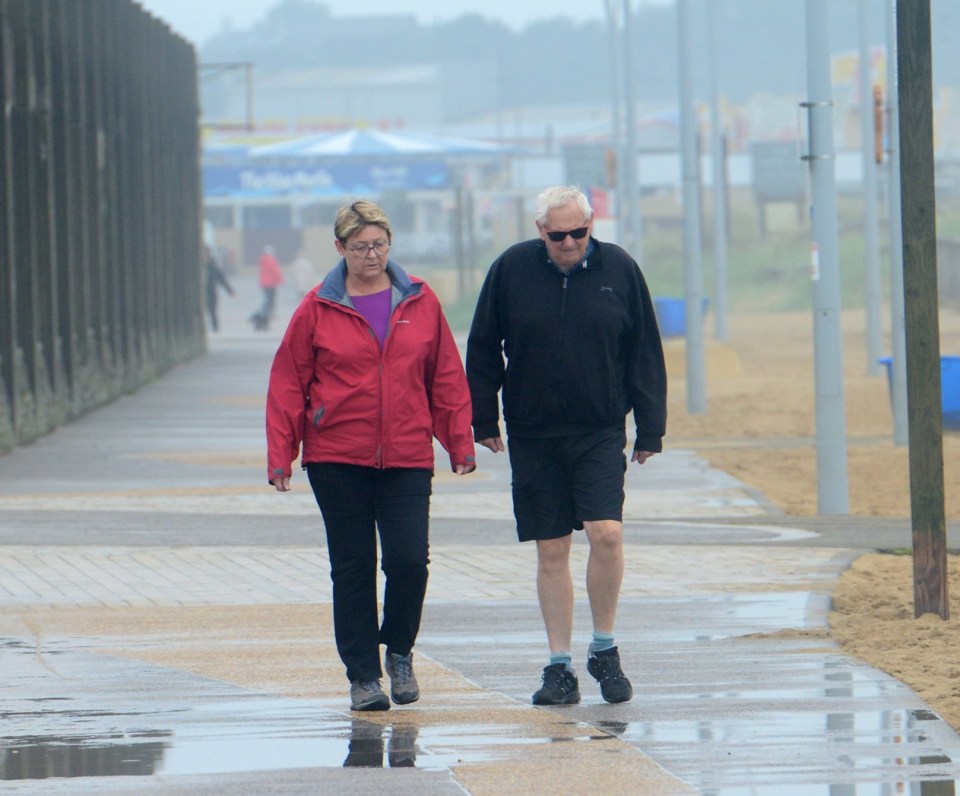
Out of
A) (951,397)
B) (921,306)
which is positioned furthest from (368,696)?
(951,397)

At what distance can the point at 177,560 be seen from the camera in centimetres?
1173

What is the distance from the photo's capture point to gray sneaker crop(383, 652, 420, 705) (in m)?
7.39

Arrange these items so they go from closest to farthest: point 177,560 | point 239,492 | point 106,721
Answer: point 106,721 → point 177,560 → point 239,492

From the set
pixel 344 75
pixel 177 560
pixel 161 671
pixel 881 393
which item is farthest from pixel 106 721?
pixel 344 75

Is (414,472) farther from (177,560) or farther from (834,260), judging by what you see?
(834,260)

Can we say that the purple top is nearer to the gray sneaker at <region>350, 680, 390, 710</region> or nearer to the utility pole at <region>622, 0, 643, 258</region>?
the gray sneaker at <region>350, 680, 390, 710</region>

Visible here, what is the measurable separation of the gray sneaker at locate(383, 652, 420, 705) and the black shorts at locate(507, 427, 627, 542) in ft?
1.88

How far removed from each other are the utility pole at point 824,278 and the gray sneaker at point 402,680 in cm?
754

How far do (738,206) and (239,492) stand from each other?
74.7 meters

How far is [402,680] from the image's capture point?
7.41 m

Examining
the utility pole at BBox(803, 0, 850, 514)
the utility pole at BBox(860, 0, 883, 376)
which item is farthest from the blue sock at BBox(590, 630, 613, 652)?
the utility pole at BBox(860, 0, 883, 376)

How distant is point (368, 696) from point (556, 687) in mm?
619

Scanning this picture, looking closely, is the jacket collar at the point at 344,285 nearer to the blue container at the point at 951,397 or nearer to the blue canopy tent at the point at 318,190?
the blue container at the point at 951,397

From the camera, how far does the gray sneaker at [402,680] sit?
739 centimetres
